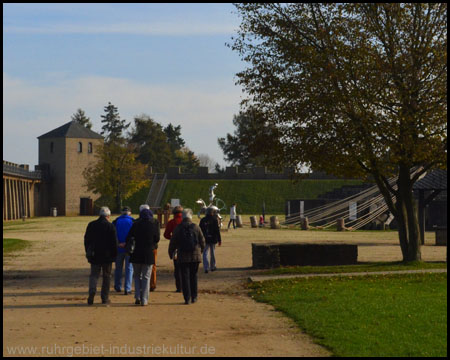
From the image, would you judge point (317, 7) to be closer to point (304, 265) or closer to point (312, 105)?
point (312, 105)

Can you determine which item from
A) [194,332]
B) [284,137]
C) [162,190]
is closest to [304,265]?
[284,137]

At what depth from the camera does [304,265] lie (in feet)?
74.4

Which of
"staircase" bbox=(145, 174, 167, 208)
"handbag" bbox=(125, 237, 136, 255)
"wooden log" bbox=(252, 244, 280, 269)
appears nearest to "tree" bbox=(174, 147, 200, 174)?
"staircase" bbox=(145, 174, 167, 208)

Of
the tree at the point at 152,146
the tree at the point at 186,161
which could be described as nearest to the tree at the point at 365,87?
the tree at the point at 152,146

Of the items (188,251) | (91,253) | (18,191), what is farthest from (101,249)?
(18,191)

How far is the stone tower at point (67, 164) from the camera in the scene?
302 feet

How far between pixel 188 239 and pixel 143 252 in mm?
1027

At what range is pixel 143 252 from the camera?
571 inches

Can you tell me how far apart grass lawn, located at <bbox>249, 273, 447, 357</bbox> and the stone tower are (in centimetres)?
7687

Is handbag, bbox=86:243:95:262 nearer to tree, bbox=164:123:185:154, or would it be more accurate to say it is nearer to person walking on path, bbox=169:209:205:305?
person walking on path, bbox=169:209:205:305

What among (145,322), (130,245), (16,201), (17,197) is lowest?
(145,322)

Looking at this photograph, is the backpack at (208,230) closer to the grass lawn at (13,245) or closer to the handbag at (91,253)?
the handbag at (91,253)

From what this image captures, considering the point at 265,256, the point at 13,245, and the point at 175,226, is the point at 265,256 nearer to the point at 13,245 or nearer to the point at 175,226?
the point at 175,226

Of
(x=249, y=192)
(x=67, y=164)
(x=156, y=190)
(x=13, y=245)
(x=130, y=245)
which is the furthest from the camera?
(x=156, y=190)
